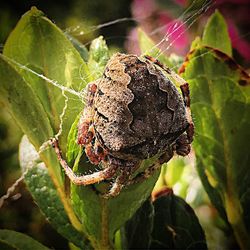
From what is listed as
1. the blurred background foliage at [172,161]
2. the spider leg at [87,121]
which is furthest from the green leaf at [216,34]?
the spider leg at [87,121]

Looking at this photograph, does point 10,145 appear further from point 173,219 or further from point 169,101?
point 169,101

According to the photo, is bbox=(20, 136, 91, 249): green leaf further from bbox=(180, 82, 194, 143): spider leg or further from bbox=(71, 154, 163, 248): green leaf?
bbox=(180, 82, 194, 143): spider leg

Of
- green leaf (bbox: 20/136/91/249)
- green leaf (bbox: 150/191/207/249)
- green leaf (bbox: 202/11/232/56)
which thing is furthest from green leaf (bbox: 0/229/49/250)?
green leaf (bbox: 202/11/232/56)

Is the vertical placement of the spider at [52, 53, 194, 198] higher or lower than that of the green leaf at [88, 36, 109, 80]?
lower

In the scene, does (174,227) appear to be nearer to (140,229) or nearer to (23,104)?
(140,229)

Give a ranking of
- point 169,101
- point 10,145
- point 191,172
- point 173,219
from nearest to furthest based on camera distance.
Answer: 1. point 169,101
2. point 173,219
3. point 191,172
4. point 10,145

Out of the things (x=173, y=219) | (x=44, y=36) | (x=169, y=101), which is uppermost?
(x=44, y=36)

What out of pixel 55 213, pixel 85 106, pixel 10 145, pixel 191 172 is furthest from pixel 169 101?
pixel 10 145
